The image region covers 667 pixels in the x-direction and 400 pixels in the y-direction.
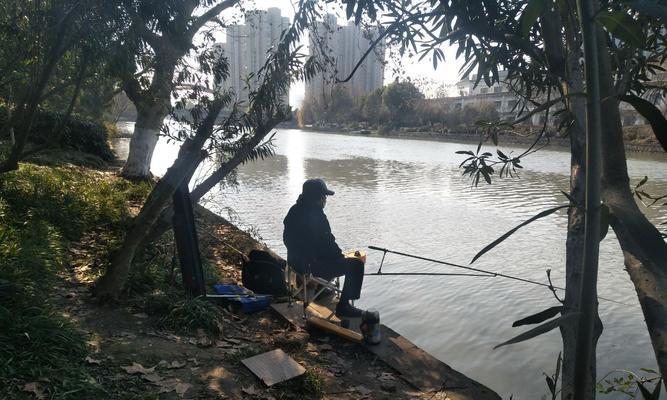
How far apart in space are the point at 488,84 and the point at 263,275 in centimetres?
291

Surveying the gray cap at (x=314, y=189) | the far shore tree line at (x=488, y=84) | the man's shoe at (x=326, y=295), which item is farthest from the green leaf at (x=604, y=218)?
the man's shoe at (x=326, y=295)

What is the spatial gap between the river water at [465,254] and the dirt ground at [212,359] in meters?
1.16

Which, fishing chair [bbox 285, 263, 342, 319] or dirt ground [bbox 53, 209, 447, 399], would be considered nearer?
dirt ground [bbox 53, 209, 447, 399]

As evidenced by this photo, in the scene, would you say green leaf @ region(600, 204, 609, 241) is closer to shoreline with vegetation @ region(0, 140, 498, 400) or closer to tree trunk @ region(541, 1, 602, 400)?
tree trunk @ region(541, 1, 602, 400)

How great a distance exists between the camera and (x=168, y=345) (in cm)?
331

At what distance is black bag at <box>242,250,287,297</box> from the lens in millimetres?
4707

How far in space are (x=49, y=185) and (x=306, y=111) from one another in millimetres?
51664

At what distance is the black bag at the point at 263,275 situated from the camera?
4.71m

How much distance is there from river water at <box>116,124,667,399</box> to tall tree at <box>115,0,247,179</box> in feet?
5.47

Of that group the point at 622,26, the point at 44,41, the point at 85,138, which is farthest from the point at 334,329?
the point at 85,138

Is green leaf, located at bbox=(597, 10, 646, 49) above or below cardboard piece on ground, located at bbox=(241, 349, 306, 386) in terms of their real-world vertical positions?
above

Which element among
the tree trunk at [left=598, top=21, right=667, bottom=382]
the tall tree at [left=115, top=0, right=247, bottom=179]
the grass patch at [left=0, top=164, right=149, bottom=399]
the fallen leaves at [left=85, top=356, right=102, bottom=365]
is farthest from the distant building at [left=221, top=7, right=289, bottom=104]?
the tree trunk at [left=598, top=21, right=667, bottom=382]

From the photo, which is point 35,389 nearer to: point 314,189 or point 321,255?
point 321,255

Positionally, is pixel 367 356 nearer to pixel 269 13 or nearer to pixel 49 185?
pixel 49 185
